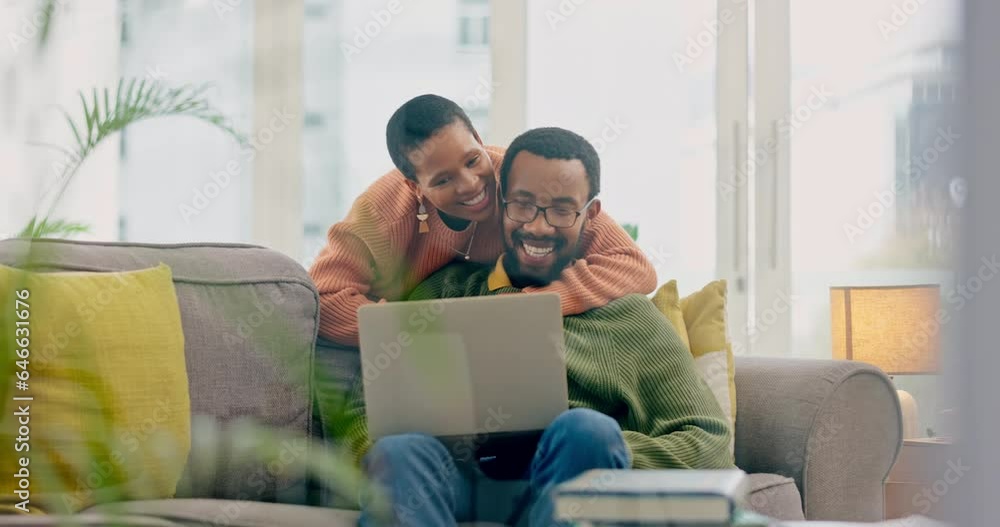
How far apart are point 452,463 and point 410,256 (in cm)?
63

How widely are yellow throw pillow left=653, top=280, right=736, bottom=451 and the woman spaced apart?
7 cm

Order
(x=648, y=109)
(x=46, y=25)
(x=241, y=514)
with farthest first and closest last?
1. (x=648, y=109)
2. (x=241, y=514)
3. (x=46, y=25)

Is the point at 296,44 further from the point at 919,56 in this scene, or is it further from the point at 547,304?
the point at 919,56

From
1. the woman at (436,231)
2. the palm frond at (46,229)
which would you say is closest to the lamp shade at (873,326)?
the woman at (436,231)

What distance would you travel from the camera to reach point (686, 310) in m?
2.24

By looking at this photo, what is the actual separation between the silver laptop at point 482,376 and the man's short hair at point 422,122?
2.40ft

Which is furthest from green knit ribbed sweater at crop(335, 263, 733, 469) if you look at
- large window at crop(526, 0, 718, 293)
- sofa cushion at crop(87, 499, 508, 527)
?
large window at crop(526, 0, 718, 293)

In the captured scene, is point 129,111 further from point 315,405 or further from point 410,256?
point 410,256

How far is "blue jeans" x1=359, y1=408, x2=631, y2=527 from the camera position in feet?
5.16

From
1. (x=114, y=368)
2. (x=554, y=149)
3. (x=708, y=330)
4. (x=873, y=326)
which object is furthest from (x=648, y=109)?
(x=114, y=368)

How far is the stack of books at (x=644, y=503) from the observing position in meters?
0.74

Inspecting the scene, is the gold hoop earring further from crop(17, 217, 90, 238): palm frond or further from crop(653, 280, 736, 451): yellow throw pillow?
crop(17, 217, 90, 238): palm frond

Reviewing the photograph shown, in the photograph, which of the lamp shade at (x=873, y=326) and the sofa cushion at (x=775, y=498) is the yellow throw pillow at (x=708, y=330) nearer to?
the sofa cushion at (x=775, y=498)

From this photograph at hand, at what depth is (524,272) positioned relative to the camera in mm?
2166
